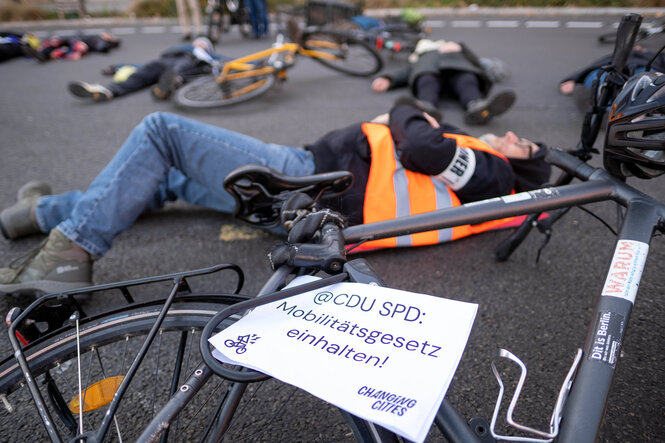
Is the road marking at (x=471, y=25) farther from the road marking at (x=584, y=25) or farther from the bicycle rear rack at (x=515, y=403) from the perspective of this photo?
the bicycle rear rack at (x=515, y=403)

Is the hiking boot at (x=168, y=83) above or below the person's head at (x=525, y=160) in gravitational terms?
below

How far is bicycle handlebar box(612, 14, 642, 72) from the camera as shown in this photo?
1.31 m

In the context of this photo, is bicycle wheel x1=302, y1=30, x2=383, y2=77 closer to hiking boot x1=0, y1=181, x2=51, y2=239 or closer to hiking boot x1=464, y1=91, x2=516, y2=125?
hiking boot x1=464, y1=91, x2=516, y2=125

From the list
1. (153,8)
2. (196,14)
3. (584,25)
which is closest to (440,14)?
(584,25)

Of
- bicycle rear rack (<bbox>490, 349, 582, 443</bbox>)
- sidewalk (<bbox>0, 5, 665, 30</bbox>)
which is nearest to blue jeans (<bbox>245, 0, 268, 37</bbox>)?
sidewalk (<bbox>0, 5, 665, 30</bbox>)

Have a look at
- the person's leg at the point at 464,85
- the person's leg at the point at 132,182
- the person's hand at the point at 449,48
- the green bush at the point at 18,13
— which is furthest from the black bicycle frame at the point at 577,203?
the green bush at the point at 18,13

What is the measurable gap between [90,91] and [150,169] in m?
3.12

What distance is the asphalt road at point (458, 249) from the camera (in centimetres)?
146

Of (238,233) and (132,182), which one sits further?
(238,233)

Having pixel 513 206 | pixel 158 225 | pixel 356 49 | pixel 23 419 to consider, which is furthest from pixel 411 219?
pixel 356 49

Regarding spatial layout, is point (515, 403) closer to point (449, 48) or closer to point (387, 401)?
point (387, 401)

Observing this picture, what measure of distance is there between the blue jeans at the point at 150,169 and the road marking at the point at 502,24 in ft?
22.8

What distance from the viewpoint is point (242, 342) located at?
0.84 meters

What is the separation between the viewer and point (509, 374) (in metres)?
1.49
